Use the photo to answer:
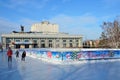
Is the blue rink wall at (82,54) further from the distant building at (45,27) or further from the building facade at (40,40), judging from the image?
the distant building at (45,27)

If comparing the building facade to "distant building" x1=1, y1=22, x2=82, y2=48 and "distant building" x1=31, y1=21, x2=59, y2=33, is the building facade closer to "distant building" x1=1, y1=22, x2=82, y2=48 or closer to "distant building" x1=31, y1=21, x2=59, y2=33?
"distant building" x1=1, y1=22, x2=82, y2=48

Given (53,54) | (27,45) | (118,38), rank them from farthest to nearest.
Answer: (27,45) < (118,38) < (53,54)

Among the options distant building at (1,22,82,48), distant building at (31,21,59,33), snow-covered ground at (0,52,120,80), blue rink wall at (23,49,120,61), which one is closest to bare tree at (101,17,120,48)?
distant building at (1,22,82,48)

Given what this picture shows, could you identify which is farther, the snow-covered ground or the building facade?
the building facade

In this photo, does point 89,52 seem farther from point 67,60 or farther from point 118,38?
point 118,38

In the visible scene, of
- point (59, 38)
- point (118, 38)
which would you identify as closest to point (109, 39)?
point (118, 38)

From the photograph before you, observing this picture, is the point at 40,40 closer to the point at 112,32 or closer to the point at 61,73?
the point at 112,32

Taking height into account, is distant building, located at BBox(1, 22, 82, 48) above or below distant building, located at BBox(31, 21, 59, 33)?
below

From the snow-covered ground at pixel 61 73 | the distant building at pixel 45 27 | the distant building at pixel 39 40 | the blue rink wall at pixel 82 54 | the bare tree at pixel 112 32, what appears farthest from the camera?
the distant building at pixel 45 27

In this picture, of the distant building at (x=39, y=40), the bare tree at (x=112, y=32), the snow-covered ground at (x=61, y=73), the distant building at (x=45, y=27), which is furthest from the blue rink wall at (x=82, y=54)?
the distant building at (x=45, y=27)

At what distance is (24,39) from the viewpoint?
10338cm

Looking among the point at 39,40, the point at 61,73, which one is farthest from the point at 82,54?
the point at 39,40

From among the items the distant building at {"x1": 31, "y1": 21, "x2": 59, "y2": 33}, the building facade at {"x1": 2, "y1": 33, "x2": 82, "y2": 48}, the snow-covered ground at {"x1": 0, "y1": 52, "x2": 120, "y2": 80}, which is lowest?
the snow-covered ground at {"x1": 0, "y1": 52, "x2": 120, "y2": 80}

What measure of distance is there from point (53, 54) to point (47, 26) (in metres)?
105
